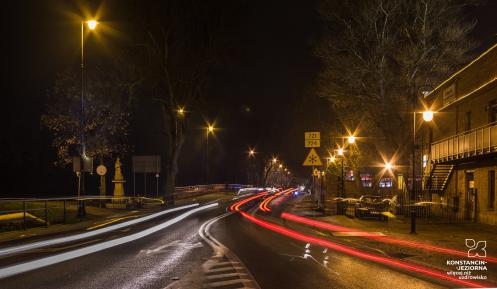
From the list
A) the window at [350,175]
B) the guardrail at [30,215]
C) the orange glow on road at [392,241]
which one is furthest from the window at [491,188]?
the window at [350,175]

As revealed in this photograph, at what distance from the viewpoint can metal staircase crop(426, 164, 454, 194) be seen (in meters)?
32.6

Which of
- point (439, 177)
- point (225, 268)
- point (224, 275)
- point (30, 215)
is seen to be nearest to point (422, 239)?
point (225, 268)

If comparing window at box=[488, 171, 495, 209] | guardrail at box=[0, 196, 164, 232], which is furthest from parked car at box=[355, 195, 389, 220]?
guardrail at box=[0, 196, 164, 232]

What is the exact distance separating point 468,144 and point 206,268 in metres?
19.6

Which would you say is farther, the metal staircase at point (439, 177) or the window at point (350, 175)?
the window at point (350, 175)

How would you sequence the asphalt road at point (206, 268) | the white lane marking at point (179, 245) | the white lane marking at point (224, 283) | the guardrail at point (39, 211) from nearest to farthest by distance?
the white lane marking at point (224, 283) → the asphalt road at point (206, 268) → the white lane marking at point (179, 245) → the guardrail at point (39, 211)

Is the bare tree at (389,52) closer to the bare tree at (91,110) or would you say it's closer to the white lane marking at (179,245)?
the bare tree at (91,110)

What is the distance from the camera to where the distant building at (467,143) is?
25.2 meters

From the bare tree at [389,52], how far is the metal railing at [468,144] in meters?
3.91

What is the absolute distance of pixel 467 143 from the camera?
26.2 m

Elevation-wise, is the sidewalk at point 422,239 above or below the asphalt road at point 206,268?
below

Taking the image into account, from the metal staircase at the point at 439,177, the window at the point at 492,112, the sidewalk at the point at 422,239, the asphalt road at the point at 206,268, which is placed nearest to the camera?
the asphalt road at the point at 206,268

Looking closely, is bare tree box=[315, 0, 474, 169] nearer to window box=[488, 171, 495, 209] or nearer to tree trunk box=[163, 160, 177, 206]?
window box=[488, 171, 495, 209]

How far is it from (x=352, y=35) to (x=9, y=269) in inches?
1058
